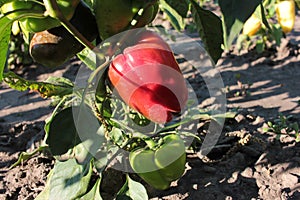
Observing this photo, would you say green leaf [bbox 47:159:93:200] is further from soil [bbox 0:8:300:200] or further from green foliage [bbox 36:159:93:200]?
soil [bbox 0:8:300:200]

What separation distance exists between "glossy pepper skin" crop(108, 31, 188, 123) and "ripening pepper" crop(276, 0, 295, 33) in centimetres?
145

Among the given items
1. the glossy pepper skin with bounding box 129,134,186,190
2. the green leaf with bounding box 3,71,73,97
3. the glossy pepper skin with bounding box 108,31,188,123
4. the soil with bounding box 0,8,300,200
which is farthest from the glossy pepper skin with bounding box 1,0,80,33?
the soil with bounding box 0,8,300,200

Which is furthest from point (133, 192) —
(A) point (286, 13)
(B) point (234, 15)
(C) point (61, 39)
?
(A) point (286, 13)

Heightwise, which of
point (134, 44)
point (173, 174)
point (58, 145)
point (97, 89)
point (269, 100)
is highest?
point (134, 44)

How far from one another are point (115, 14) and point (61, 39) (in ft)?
0.42

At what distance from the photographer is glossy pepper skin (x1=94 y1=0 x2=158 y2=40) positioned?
839 mm

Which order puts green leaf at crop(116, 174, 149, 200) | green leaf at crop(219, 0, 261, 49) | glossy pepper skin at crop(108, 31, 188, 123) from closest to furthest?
green leaf at crop(219, 0, 261, 49) → glossy pepper skin at crop(108, 31, 188, 123) → green leaf at crop(116, 174, 149, 200)

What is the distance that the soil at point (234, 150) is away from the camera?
→ 4.52ft

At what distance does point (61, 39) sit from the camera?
906 millimetres

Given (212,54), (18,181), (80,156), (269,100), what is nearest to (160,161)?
(80,156)

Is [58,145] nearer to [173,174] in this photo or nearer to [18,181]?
[173,174]

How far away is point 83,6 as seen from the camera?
35.4 inches

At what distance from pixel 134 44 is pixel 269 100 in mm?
1293

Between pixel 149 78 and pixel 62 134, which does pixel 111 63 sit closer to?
pixel 149 78
